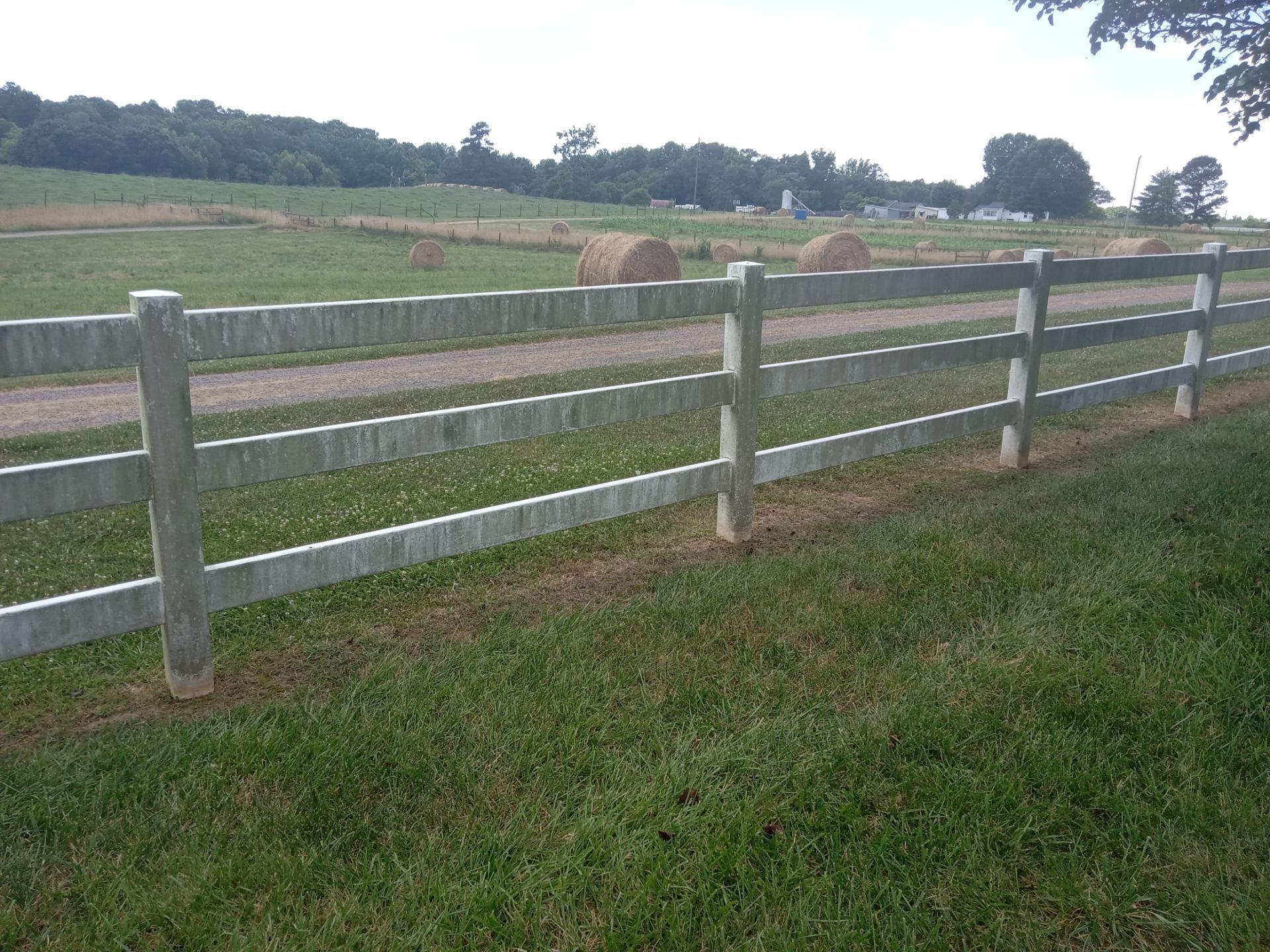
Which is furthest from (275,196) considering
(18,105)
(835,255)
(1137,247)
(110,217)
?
(1137,247)

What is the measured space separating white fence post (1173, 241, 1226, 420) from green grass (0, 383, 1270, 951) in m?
5.15

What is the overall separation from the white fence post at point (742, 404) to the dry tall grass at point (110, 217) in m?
40.9

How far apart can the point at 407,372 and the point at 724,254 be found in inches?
852

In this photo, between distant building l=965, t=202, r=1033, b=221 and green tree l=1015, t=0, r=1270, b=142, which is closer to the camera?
green tree l=1015, t=0, r=1270, b=142

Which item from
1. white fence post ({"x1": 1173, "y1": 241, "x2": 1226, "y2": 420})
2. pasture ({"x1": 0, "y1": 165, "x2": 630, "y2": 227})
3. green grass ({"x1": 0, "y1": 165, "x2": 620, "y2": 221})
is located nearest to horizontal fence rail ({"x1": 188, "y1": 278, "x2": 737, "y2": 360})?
white fence post ({"x1": 1173, "y1": 241, "x2": 1226, "y2": 420})

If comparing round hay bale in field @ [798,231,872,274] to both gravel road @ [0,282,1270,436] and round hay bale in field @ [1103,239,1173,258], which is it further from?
round hay bale in field @ [1103,239,1173,258]

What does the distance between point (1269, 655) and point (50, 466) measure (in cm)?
443

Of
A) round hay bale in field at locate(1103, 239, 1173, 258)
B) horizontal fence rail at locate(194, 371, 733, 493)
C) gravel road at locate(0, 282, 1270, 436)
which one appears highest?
horizontal fence rail at locate(194, 371, 733, 493)

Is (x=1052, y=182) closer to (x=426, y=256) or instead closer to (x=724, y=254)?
(x=724, y=254)

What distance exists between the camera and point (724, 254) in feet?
108

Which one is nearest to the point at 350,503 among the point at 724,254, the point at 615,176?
the point at 724,254

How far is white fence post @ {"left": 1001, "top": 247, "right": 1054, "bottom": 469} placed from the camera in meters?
7.24

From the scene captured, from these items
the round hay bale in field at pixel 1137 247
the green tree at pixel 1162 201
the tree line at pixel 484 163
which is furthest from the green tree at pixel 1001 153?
the round hay bale in field at pixel 1137 247

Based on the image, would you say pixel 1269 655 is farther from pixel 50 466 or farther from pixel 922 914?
pixel 50 466
